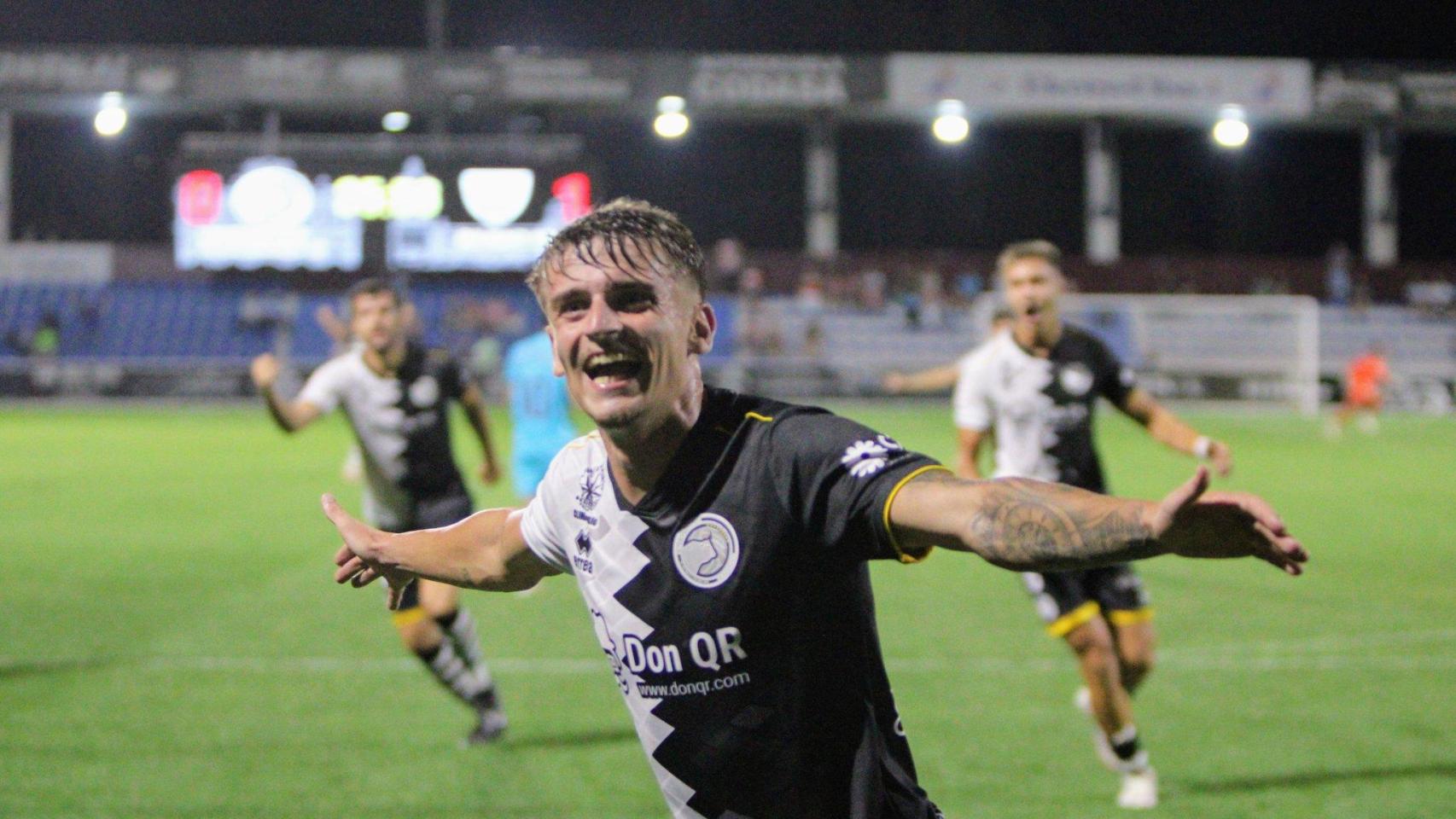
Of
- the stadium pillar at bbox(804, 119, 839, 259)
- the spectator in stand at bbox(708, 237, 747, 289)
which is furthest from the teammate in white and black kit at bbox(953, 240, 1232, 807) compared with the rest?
the stadium pillar at bbox(804, 119, 839, 259)

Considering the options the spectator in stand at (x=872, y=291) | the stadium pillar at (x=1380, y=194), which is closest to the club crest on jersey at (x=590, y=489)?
the spectator in stand at (x=872, y=291)

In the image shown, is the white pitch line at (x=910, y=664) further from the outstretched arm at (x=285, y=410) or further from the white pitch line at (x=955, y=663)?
the outstretched arm at (x=285, y=410)

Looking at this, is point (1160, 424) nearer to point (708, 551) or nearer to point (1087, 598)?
point (1087, 598)

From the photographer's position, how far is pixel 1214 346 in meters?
36.0

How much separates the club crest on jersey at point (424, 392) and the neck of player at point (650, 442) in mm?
5296

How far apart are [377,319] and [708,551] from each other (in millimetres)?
5414

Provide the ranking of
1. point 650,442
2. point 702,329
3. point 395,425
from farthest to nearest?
point 395,425
point 702,329
point 650,442

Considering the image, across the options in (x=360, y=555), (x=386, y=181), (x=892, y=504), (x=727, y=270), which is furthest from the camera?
(x=727, y=270)

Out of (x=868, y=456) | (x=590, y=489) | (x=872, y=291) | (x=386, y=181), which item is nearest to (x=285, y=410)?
(x=590, y=489)

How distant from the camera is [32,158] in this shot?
2024 inches

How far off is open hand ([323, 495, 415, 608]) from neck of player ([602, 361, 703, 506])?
0.71m

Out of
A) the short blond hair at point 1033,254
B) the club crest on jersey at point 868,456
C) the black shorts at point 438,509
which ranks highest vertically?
the short blond hair at point 1033,254

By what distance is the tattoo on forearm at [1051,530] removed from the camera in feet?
7.30

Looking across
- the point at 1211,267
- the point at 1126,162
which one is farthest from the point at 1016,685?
the point at 1126,162
